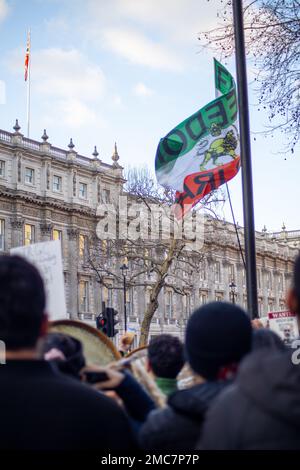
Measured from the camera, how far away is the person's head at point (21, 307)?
2.26 m

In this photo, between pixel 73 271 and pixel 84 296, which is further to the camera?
pixel 84 296

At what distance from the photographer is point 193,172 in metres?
8.95

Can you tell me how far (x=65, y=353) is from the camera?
11.0 feet

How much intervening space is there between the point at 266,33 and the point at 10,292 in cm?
A: 873

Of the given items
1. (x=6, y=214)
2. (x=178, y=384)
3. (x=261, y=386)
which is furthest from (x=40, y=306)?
(x=6, y=214)

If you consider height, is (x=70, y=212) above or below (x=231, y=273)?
above

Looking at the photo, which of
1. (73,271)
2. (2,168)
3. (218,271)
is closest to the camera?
(2,168)

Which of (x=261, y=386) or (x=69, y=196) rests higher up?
(x=69, y=196)

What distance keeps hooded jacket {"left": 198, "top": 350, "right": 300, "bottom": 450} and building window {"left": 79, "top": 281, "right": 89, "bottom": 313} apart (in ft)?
160

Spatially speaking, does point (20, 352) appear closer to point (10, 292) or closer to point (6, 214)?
point (10, 292)

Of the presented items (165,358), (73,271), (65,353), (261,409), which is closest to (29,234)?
(73,271)

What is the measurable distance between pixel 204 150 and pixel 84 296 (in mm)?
42929

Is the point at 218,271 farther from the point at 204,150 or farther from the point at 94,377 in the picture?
the point at 94,377
